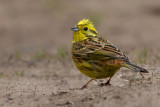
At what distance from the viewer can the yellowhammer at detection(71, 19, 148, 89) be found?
5430 mm

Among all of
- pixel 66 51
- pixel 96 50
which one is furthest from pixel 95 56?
pixel 66 51

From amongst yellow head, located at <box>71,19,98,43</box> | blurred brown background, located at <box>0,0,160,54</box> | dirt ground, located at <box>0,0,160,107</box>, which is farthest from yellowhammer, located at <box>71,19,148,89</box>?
blurred brown background, located at <box>0,0,160,54</box>

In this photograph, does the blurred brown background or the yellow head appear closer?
the yellow head

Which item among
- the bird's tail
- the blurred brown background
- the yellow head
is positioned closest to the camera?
the bird's tail

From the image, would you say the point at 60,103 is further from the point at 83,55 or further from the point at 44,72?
the point at 44,72

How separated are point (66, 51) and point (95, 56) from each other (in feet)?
15.1

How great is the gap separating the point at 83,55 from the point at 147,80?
3.61 feet

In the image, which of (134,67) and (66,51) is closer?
(134,67)

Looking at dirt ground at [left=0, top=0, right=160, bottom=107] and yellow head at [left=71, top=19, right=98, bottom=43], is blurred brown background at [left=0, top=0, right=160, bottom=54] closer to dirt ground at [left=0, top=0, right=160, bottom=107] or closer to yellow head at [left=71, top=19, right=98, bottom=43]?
dirt ground at [left=0, top=0, right=160, bottom=107]

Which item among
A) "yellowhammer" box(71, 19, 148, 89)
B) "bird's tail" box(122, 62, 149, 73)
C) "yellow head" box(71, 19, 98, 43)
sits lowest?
"bird's tail" box(122, 62, 149, 73)

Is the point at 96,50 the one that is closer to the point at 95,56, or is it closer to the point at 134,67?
the point at 95,56

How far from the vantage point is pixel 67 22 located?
14531 millimetres

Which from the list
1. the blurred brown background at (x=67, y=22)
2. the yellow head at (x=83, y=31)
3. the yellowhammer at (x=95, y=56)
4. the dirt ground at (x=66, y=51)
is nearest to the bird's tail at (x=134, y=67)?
the yellowhammer at (x=95, y=56)

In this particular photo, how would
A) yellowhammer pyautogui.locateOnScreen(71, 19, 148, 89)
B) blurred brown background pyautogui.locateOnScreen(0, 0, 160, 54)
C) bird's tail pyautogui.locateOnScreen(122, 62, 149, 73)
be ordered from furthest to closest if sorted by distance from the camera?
blurred brown background pyautogui.locateOnScreen(0, 0, 160, 54) < yellowhammer pyautogui.locateOnScreen(71, 19, 148, 89) < bird's tail pyautogui.locateOnScreen(122, 62, 149, 73)
